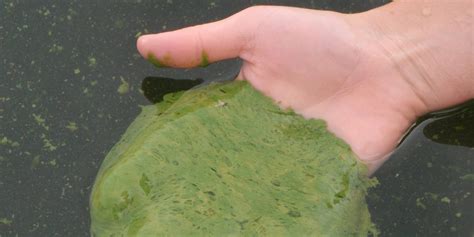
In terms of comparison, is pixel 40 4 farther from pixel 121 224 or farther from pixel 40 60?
pixel 121 224

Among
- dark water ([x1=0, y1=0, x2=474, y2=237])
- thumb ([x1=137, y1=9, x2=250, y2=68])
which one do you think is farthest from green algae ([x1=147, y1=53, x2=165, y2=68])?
dark water ([x1=0, y1=0, x2=474, y2=237])

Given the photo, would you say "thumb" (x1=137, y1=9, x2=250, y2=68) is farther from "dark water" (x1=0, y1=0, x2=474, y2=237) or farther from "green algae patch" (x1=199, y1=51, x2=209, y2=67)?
"dark water" (x1=0, y1=0, x2=474, y2=237)

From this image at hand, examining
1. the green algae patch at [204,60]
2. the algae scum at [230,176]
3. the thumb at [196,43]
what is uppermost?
the thumb at [196,43]

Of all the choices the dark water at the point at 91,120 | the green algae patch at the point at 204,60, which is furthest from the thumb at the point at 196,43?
the dark water at the point at 91,120

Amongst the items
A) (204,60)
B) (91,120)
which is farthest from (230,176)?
(91,120)

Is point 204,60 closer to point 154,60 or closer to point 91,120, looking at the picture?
point 154,60

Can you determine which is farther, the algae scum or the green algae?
the green algae

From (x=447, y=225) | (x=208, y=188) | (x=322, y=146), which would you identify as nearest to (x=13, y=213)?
(x=208, y=188)

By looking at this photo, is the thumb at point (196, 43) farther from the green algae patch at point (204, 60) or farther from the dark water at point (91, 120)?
the dark water at point (91, 120)
